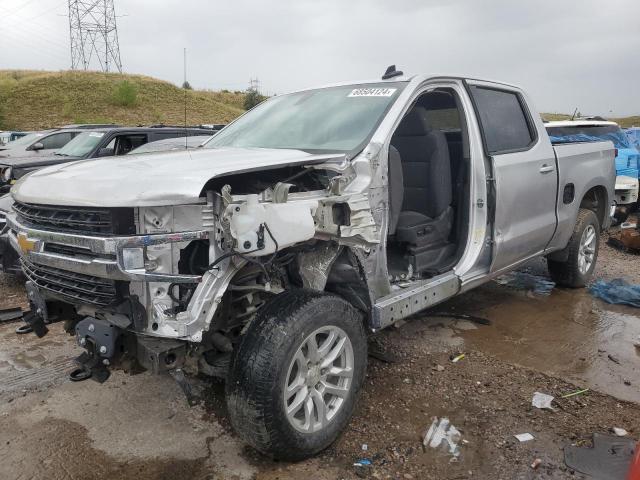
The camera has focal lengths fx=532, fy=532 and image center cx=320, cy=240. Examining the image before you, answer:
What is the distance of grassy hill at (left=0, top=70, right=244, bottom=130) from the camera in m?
35.4

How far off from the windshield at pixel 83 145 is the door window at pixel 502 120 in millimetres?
6736

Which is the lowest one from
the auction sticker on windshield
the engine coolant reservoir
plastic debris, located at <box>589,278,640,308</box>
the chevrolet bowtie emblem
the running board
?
plastic debris, located at <box>589,278,640,308</box>

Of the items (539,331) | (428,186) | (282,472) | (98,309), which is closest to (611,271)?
(539,331)

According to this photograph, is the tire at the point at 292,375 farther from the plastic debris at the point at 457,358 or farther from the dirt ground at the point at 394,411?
the plastic debris at the point at 457,358

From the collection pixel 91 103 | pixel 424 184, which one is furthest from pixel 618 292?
pixel 91 103

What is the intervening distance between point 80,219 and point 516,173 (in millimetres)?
3205

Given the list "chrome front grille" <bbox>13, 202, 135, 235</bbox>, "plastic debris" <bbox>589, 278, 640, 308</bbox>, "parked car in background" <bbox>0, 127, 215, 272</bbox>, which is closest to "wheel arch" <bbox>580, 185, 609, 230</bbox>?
"plastic debris" <bbox>589, 278, 640, 308</bbox>

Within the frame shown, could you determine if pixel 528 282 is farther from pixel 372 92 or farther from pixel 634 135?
pixel 634 135

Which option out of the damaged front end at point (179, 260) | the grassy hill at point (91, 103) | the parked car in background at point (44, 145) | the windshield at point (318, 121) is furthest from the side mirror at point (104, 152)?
the grassy hill at point (91, 103)

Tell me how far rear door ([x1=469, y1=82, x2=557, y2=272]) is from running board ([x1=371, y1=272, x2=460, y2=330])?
1.92 ft

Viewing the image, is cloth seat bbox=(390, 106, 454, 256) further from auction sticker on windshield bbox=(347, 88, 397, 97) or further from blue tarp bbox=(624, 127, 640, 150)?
blue tarp bbox=(624, 127, 640, 150)

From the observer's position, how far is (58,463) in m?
2.73

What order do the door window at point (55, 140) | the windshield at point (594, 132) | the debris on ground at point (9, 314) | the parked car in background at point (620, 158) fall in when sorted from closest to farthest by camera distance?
the debris on ground at point (9, 314)
the parked car in background at point (620, 158)
the windshield at point (594, 132)
the door window at point (55, 140)

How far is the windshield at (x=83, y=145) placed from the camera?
351 inches
